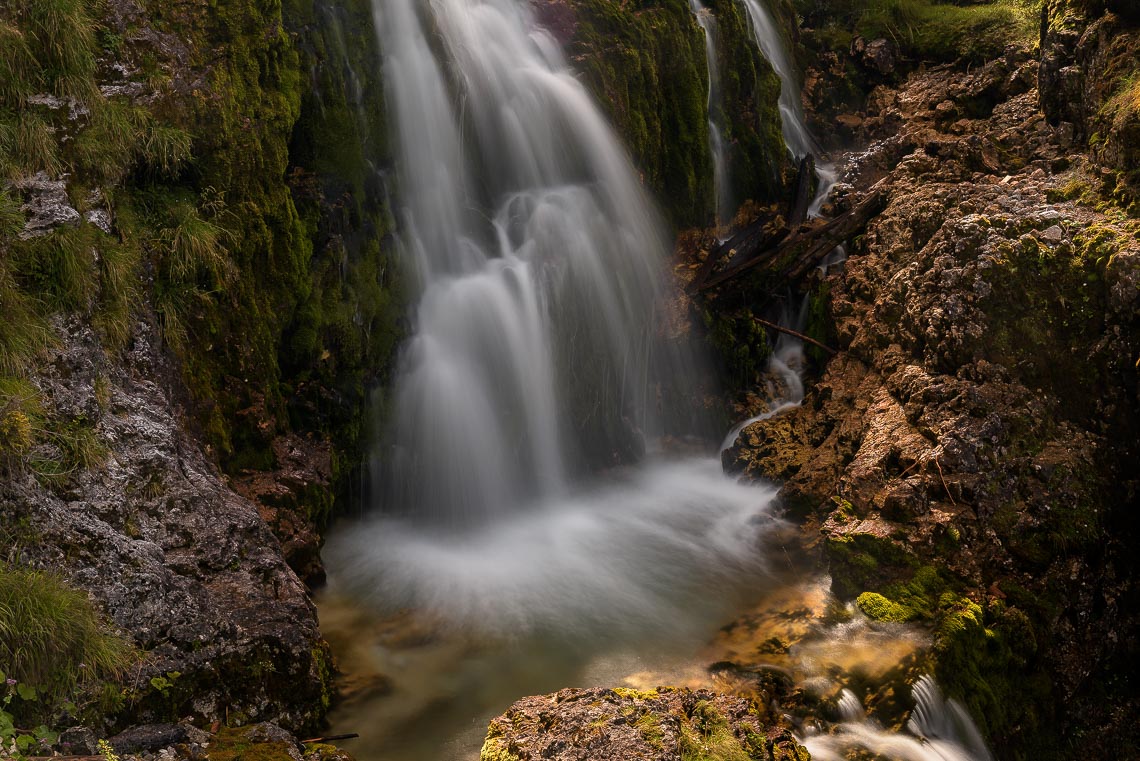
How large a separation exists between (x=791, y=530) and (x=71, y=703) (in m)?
5.31

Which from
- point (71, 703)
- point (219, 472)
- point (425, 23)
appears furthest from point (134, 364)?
point (425, 23)

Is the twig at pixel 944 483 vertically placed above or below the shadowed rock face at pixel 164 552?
below

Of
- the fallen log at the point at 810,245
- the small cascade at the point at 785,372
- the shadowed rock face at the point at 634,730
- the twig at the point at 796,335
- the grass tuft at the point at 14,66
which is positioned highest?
the grass tuft at the point at 14,66

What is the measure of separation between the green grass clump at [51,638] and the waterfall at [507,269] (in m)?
3.70

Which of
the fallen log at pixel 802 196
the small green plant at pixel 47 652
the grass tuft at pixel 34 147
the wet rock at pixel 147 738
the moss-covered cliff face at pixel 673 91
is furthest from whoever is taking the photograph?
the fallen log at pixel 802 196

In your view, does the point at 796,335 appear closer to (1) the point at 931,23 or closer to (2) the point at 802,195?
(2) the point at 802,195

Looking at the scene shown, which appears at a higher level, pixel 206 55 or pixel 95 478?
pixel 206 55

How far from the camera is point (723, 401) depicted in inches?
350

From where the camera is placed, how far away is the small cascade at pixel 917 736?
407 centimetres

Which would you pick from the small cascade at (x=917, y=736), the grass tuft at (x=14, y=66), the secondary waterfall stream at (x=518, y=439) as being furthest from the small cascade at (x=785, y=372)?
the grass tuft at (x=14, y=66)

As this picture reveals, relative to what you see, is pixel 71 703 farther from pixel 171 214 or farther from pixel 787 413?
pixel 787 413

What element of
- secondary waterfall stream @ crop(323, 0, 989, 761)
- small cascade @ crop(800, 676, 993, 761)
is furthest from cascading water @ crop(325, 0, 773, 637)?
small cascade @ crop(800, 676, 993, 761)

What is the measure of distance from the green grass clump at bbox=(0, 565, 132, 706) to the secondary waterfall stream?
1566 millimetres

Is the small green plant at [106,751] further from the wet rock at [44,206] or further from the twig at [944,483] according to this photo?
the twig at [944,483]
